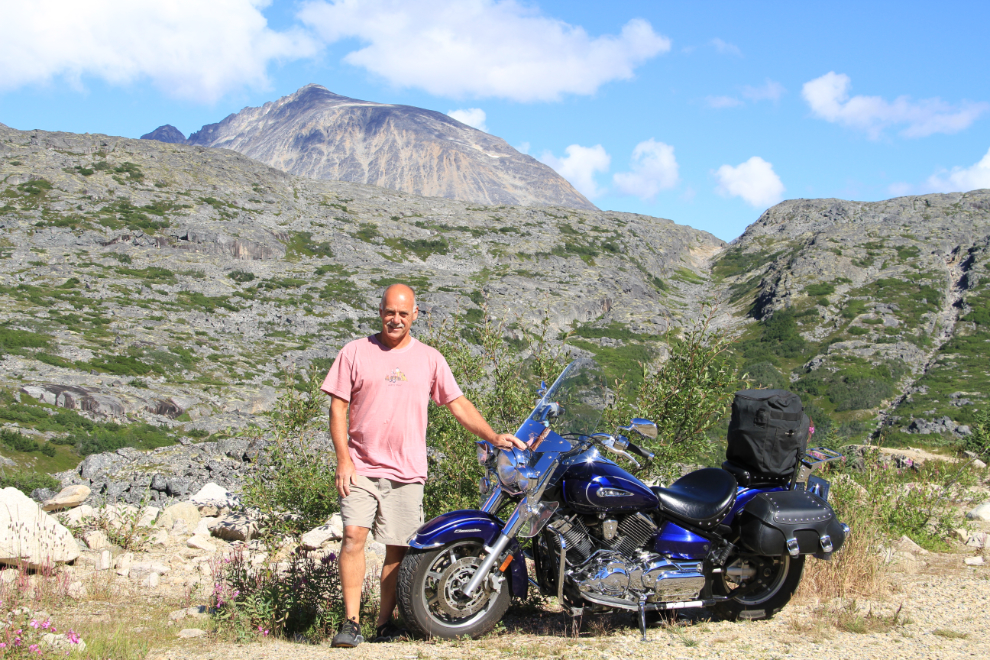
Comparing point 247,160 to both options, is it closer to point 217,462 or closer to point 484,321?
point 217,462

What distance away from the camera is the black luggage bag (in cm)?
505

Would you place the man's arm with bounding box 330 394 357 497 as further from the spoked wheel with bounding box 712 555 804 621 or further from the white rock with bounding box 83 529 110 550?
the white rock with bounding box 83 529 110 550

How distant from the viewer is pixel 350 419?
182 inches

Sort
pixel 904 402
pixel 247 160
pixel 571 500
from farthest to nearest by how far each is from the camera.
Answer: pixel 247 160, pixel 904 402, pixel 571 500

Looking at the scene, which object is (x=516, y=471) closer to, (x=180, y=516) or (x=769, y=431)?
(x=769, y=431)

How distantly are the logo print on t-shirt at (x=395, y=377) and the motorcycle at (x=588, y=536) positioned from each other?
718 mm

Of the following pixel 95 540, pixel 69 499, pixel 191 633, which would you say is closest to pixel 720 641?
pixel 191 633

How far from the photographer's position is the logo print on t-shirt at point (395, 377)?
4531 millimetres

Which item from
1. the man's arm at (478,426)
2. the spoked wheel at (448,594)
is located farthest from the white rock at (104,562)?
the man's arm at (478,426)

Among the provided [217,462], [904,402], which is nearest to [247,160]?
[904,402]

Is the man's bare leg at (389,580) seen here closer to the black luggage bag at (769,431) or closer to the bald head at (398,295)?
the bald head at (398,295)

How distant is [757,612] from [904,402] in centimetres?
6879

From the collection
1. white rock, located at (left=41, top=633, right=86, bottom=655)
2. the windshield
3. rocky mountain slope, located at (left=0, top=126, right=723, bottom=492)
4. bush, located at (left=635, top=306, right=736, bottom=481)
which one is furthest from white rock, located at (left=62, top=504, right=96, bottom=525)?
bush, located at (left=635, top=306, right=736, bottom=481)

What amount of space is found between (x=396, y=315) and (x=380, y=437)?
826mm
